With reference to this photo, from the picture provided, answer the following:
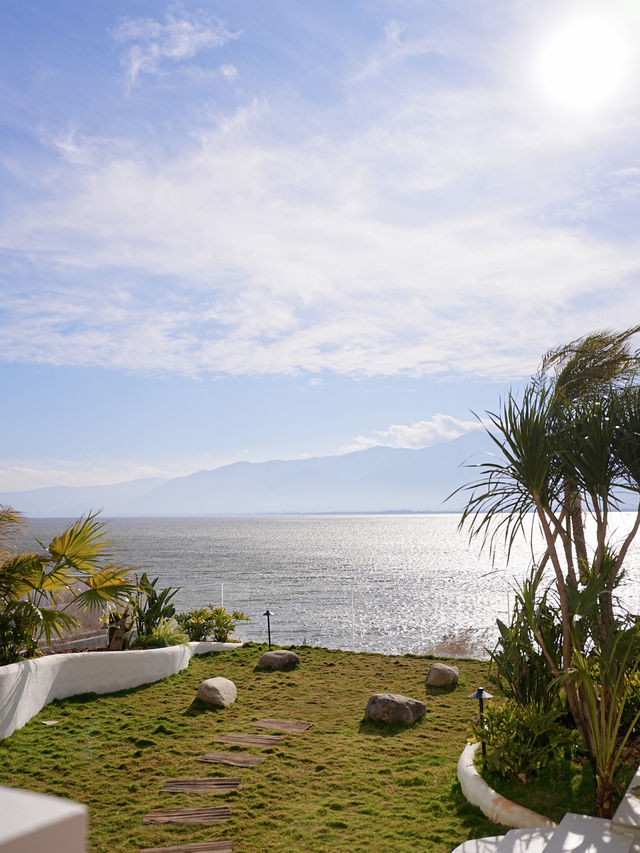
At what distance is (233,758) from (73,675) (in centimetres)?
332

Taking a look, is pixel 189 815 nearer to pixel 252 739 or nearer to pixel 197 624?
pixel 252 739

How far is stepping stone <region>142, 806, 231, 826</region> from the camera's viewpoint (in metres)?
5.73

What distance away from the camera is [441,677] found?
10.5 metres

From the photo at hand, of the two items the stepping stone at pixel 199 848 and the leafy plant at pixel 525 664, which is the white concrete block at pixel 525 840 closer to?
the leafy plant at pixel 525 664

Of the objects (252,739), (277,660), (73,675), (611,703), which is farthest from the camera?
(277,660)

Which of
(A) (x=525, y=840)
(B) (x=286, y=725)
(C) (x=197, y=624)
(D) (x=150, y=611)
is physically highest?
(D) (x=150, y=611)

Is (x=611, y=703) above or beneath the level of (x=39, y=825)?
beneath

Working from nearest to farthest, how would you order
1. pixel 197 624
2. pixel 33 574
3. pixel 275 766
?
pixel 275 766
pixel 33 574
pixel 197 624

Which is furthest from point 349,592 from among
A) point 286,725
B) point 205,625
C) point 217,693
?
A: point 286,725

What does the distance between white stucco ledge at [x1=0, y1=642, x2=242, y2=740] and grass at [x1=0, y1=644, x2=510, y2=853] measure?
0.53 ft

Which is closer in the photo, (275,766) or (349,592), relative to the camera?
(275,766)

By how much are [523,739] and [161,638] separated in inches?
275

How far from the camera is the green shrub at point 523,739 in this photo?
19.0 ft

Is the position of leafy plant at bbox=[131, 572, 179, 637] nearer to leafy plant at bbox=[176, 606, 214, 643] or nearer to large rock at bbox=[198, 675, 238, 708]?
leafy plant at bbox=[176, 606, 214, 643]
